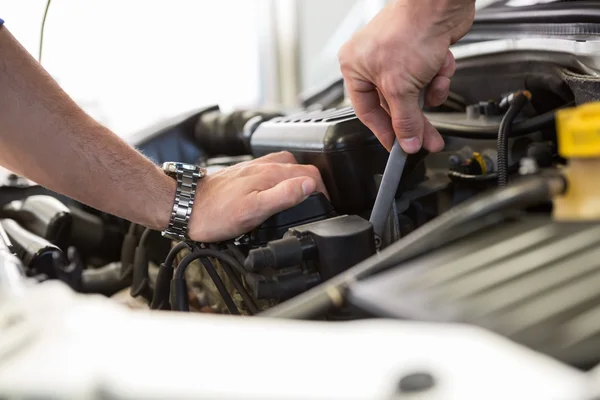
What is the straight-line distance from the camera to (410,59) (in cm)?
90

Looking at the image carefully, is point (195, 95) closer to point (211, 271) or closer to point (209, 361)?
point (211, 271)

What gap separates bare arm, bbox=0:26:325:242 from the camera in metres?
0.94

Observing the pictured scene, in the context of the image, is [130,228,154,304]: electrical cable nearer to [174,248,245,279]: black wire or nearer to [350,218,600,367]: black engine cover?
[174,248,245,279]: black wire

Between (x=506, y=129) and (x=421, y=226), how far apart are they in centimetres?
19

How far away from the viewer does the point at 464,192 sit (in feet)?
3.21

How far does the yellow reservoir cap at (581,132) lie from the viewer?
44cm

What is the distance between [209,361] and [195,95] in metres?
3.95

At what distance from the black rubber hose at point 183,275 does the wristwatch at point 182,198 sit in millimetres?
90

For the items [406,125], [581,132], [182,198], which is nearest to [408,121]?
[406,125]

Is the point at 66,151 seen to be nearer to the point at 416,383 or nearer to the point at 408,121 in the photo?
the point at 408,121

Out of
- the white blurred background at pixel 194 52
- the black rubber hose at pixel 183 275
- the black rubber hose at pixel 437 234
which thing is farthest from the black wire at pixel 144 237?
the white blurred background at pixel 194 52

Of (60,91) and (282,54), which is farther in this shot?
(282,54)

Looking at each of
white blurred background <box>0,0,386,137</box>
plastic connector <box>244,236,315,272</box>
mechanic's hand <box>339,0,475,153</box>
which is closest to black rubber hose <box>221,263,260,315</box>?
plastic connector <box>244,236,315,272</box>

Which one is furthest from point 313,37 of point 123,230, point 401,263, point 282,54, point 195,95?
point 401,263
